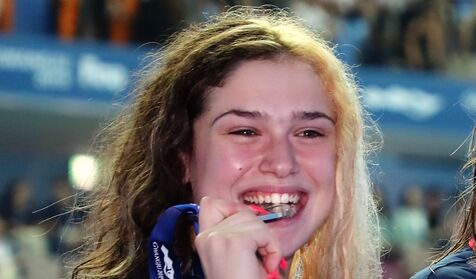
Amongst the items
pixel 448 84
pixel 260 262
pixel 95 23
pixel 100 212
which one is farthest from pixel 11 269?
pixel 260 262

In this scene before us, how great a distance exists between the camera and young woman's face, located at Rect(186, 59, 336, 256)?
192 cm

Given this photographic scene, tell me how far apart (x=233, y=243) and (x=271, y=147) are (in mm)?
316

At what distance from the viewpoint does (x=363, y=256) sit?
2.24 meters

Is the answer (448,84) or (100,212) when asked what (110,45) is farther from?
(100,212)

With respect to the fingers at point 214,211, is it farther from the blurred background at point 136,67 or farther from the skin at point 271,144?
the blurred background at point 136,67

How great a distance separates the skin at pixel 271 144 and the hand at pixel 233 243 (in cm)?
11

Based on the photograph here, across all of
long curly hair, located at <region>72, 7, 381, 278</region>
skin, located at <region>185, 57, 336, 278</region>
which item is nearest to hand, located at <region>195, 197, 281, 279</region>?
skin, located at <region>185, 57, 336, 278</region>

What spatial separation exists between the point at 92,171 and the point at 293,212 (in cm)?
56

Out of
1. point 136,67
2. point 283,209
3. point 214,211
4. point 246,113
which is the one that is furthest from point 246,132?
point 136,67

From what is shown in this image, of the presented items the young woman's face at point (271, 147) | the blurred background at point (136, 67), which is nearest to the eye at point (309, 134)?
the young woman's face at point (271, 147)

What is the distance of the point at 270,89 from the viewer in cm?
198

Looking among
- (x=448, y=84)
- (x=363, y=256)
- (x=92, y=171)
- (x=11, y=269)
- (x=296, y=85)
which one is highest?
(x=448, y=84)

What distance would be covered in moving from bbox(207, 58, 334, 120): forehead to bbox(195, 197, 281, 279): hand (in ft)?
0.97

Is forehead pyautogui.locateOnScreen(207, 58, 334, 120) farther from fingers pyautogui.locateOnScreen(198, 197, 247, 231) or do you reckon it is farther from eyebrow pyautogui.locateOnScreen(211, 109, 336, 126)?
fingers pyautogui.locateOnScreen(198, 197, 247, 231)
